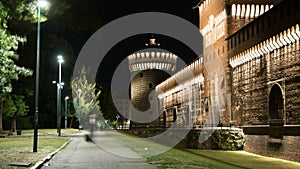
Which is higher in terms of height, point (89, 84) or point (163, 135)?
point (89, 84)

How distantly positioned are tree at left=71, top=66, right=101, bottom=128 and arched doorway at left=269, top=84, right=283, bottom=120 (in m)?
41.7

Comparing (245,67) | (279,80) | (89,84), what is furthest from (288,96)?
(89,84)

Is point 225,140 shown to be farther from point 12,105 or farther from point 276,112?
point 12,105

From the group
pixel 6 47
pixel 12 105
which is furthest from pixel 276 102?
pixel 12 105

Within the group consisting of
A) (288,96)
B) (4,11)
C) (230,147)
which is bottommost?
(230,147)

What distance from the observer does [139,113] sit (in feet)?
233

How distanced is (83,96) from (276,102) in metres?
46.0

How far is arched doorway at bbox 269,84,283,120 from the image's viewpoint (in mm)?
21594

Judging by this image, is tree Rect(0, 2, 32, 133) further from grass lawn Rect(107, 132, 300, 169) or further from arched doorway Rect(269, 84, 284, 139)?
arched doorway Rect(269, 84, 284, 139)

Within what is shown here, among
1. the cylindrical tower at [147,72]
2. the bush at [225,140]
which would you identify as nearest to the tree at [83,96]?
the cylindrical tower at [147,72]

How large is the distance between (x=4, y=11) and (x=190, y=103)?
3625 centimetres

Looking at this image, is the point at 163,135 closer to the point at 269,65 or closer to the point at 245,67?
the point at 245,67

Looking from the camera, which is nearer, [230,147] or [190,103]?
[230,147]

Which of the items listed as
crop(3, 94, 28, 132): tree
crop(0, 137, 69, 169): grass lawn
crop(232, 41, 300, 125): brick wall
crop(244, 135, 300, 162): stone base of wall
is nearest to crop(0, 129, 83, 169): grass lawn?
crop(0, 137, 69, 169): grass lawn
